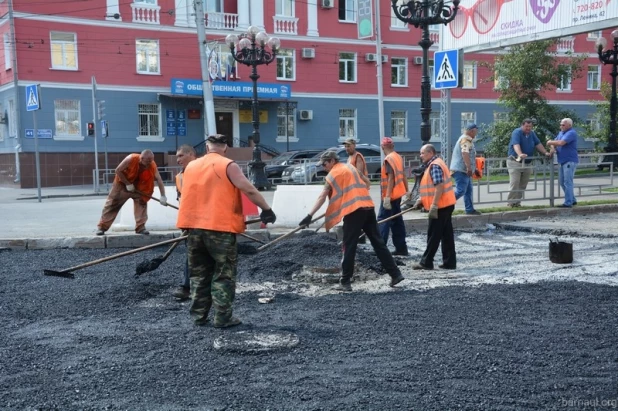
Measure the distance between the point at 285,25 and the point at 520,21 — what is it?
740 inches

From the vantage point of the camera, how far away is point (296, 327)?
569cm

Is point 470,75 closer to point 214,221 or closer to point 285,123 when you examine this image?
point 285,123

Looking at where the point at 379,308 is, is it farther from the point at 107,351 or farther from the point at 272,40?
the point at 272,40

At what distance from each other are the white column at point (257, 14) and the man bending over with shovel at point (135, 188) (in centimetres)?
2316

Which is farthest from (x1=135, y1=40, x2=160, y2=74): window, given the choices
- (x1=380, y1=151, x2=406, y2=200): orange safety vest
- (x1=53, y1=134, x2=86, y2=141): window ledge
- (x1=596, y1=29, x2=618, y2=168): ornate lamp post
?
(x1=380, y1=151, x2=406, y2=200): orange safety vest

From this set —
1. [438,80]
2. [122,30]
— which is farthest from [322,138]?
[438,80]

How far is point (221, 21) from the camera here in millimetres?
32156

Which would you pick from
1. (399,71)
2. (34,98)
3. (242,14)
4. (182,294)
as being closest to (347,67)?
(399,71)

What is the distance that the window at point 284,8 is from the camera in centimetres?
3353

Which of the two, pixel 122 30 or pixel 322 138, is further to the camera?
pixel 322 138

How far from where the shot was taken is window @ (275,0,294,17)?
33.5 m

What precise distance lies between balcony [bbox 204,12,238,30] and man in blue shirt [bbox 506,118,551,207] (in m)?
20.9

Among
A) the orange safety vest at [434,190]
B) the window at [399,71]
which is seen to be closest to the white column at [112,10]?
the window at [399,71]

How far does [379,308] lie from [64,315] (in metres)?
2.92
